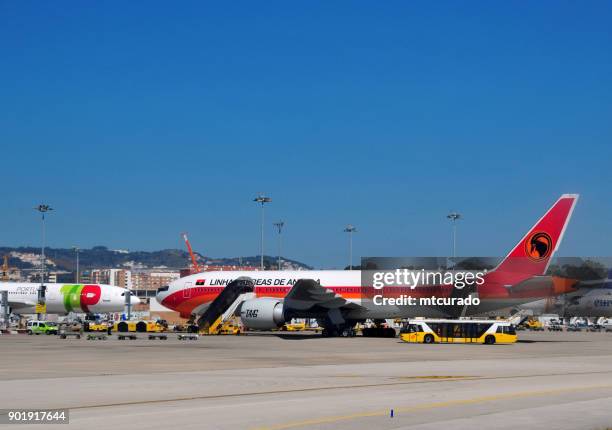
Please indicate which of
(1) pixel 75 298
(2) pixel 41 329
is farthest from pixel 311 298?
(1) pixel 75 298

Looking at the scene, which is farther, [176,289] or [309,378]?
[176,289]

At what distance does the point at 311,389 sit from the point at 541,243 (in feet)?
158

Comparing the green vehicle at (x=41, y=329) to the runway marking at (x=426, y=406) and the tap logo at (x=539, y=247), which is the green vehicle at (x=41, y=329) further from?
the runway marking at (x=426, y=406)

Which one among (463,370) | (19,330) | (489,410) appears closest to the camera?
(489,410)

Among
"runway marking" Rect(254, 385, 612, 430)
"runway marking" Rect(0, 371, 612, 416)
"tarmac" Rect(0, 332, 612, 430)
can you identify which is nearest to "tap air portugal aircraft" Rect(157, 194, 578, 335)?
"tarmac" Rect(0, 332, 612, 430)

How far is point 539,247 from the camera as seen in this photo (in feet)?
242

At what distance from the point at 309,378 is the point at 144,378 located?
5910mm

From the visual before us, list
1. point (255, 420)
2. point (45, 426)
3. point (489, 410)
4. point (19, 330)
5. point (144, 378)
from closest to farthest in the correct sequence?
1. point (45, 426)
2. point (255, 420)
3. point (489, 410)
4. point (144, 378)
5. point (19, 330)

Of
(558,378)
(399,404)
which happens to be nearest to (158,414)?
(399,404)

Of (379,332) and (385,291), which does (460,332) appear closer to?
(385,291)

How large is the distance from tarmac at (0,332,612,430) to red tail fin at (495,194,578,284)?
21.2 metres

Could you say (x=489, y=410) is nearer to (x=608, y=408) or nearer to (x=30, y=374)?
(x=608, y=408)

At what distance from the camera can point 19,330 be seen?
94000 millimetres
